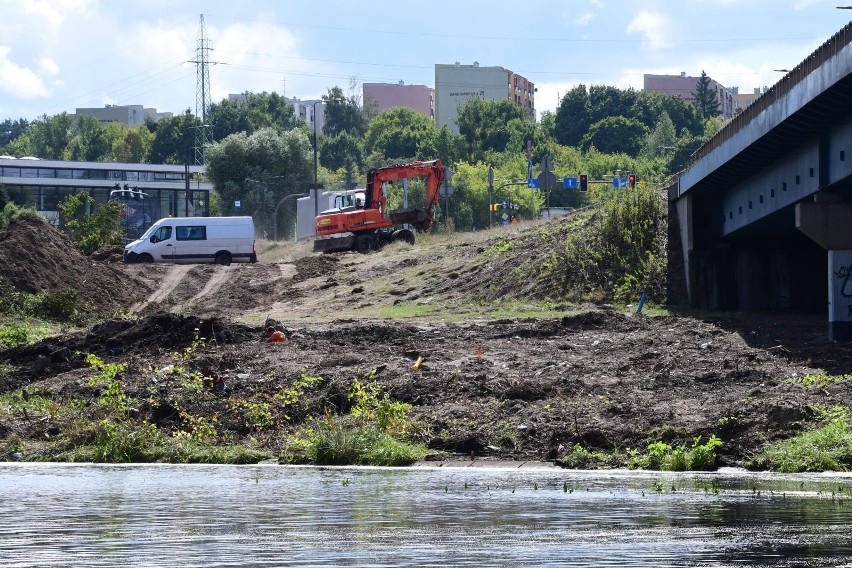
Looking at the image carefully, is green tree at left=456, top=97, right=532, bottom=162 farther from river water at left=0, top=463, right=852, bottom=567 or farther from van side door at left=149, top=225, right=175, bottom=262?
river water at left=0, top=463, right=852, bottom=567

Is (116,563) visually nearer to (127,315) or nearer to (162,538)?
(162,538)

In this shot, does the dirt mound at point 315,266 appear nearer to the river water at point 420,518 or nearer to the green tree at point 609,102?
the river water at point 420,518

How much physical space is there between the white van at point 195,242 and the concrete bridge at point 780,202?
26559mm

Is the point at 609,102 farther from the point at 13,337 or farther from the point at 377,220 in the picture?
the point at 13,337

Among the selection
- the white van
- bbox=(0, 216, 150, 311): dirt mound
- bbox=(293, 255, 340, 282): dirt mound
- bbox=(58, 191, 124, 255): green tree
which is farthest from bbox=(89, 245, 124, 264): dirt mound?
bbox=(0, 216, 150, 311): dirt mound

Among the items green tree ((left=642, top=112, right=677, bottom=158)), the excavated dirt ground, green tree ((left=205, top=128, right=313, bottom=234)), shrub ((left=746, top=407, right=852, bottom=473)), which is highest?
green tree ((left=642, top=112, right=677, bottom=158))

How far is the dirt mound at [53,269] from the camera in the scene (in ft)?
135

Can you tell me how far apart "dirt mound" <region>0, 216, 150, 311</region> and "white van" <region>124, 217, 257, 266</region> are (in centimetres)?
1219

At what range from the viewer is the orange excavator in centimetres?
6103

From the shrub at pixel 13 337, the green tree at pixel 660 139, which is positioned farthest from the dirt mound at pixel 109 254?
the green tree at pixel 660 139

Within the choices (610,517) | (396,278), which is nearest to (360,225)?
(396,278)

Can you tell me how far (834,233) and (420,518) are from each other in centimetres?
1832

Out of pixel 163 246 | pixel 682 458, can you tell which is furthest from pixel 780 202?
pixel 163 246

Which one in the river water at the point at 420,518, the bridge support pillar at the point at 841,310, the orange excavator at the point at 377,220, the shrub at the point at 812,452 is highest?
the orange excavator at the point at 377,220
